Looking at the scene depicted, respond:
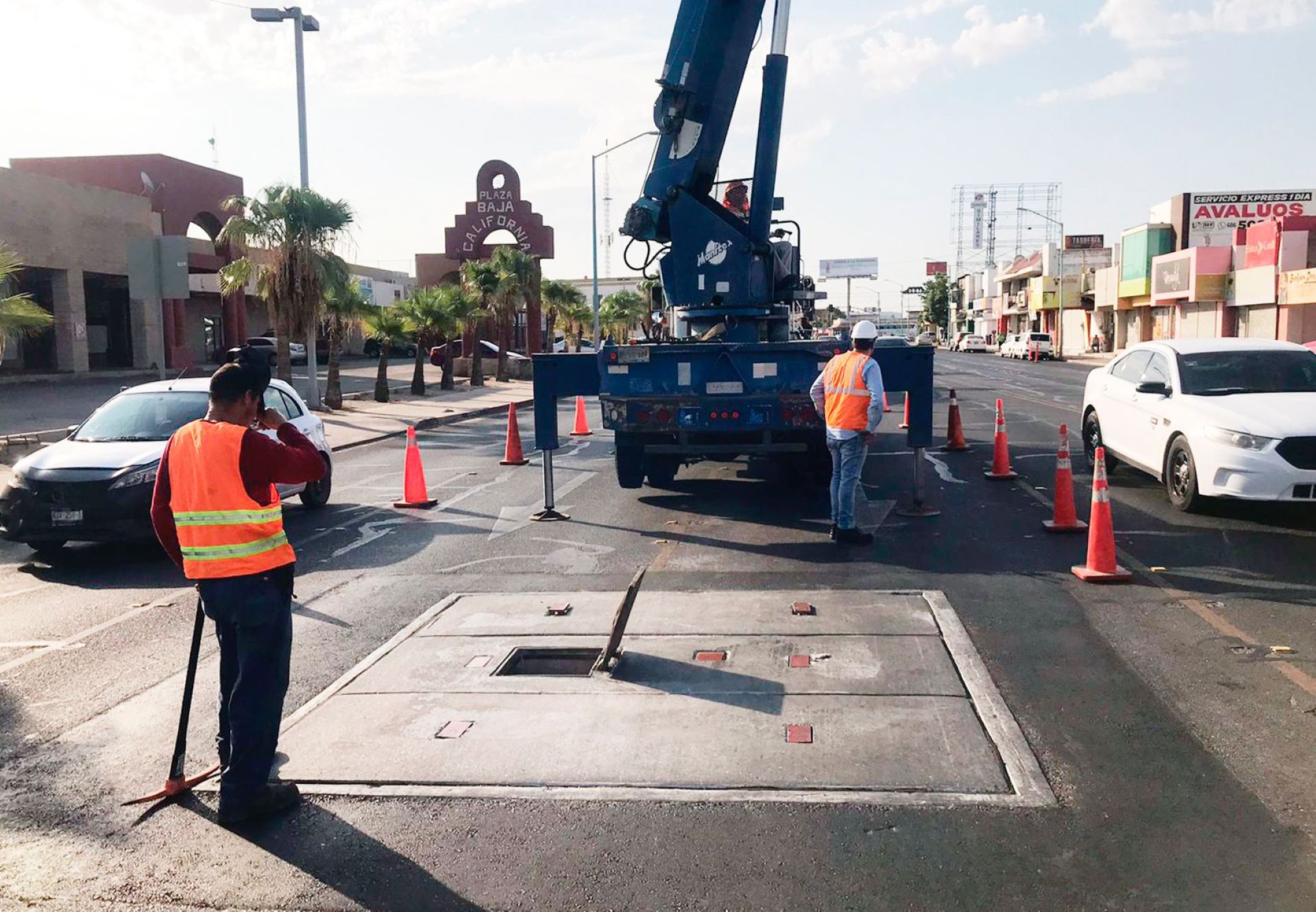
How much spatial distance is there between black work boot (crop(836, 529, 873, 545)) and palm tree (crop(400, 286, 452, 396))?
24886 mm

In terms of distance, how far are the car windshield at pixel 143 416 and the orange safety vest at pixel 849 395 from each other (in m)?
5.82

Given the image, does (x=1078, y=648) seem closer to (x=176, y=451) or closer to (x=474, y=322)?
(x=176, y=451)

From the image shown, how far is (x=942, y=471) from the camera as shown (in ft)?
46.6

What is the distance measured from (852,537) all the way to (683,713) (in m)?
4.40

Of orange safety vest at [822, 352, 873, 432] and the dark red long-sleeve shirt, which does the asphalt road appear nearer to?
orange safety vest at [822, 352, 873, 432]

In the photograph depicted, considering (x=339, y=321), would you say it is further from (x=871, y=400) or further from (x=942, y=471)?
(x=871, y=400)

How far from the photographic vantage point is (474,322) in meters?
38.2

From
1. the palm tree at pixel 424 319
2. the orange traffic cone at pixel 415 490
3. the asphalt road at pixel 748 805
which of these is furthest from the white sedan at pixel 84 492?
the palm tree at pixel 424 319

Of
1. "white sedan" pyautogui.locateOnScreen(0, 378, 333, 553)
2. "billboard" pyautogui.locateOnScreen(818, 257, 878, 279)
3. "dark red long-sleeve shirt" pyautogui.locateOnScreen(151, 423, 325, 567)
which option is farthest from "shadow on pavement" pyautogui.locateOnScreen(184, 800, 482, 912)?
"billboard" pyautogui.locateOnScreen(818, 257, 878, 279)

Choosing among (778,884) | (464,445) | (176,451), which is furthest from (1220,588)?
(464,445)

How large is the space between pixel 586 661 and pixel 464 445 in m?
13.9

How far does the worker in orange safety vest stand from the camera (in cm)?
442

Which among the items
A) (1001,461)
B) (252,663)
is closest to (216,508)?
(252,663)

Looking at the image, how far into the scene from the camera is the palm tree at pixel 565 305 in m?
50.9
